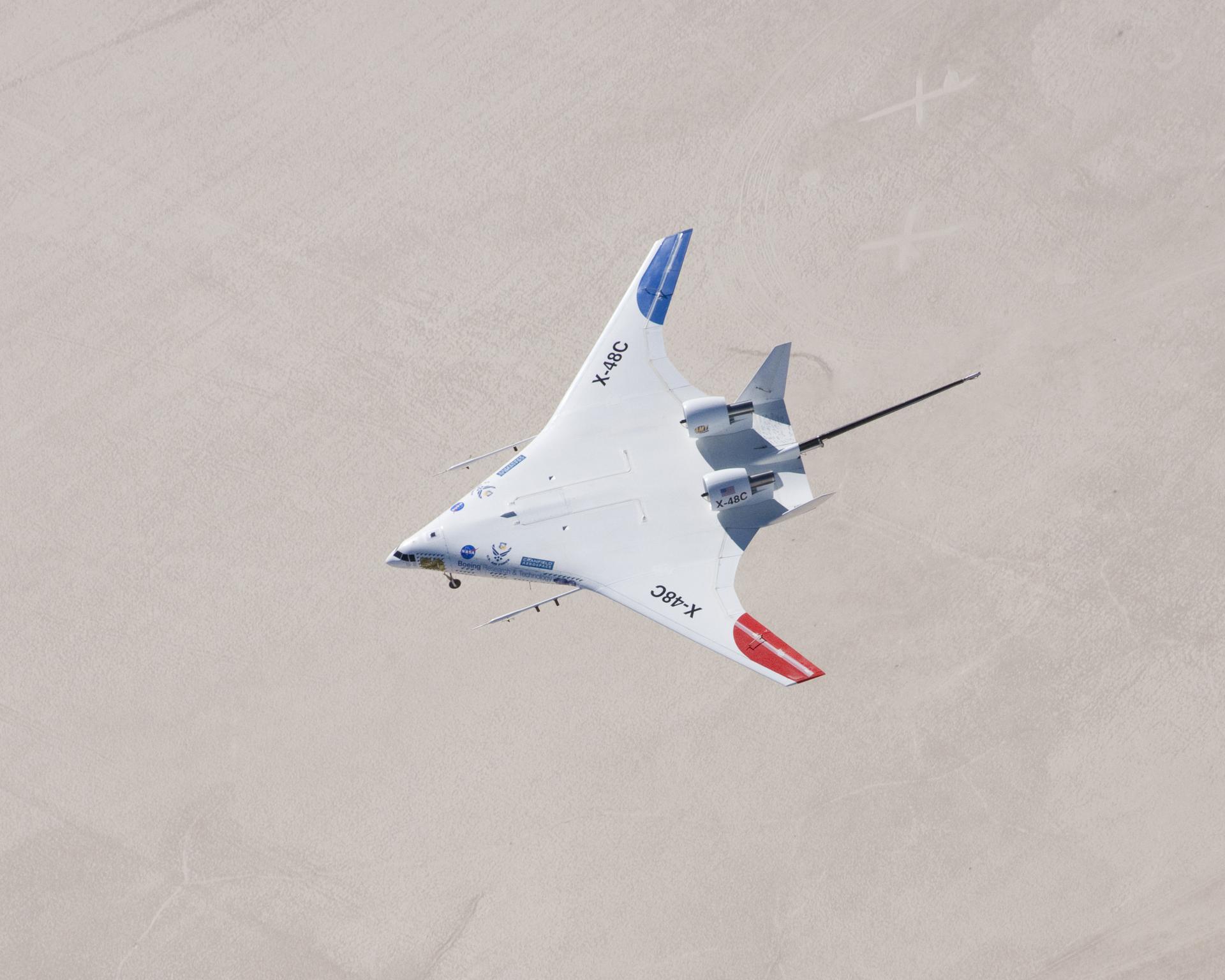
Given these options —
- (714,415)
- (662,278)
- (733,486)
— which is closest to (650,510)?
(733,486)

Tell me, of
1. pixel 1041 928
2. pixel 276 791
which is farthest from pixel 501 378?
pixel 1041 928

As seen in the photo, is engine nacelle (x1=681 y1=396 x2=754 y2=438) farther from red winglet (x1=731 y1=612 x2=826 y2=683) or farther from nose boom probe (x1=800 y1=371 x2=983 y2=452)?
red winglet (x1=731 y1=612 x2=826 y2=683)

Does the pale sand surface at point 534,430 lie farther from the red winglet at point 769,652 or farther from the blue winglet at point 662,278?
the red winglet at point 769,652

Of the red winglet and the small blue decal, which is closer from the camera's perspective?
the red winglet

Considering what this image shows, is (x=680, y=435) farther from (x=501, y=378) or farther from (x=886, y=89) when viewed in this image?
(x=886, y=89)

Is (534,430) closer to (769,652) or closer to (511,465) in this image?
(511,465)

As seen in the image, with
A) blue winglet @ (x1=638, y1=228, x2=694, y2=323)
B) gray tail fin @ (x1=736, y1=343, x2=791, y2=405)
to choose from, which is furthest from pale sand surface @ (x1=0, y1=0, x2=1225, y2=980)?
gray tail fin @ (x1=736, y1=343, x2=791, y2=405)
